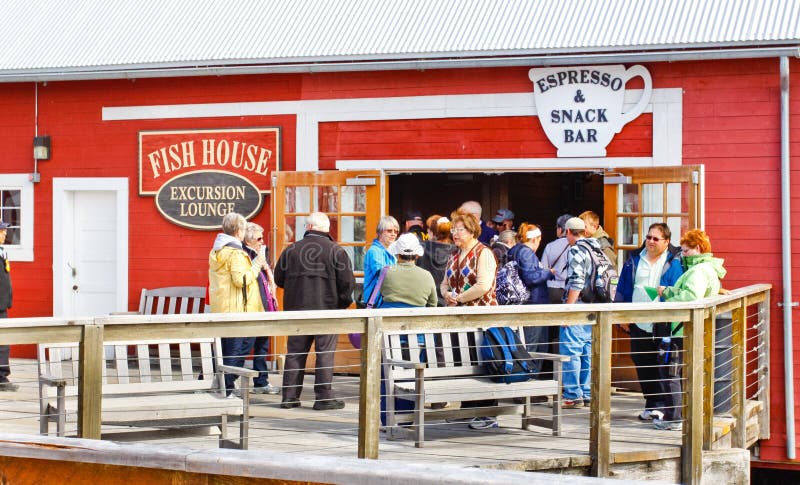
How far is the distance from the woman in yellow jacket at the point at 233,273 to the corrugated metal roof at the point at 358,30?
2462 mm

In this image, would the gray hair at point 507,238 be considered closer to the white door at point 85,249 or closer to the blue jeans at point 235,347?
the blue jeans at point 235,347

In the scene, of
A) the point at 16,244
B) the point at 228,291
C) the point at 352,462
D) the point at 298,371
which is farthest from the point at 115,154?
the point at 352,462

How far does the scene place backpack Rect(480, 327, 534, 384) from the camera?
27.4 feet

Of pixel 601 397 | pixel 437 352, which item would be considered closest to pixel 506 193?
pixel 437 352

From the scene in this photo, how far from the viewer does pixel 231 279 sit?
10000 mm

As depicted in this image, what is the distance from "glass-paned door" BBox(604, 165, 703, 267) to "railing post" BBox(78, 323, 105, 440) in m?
5.65

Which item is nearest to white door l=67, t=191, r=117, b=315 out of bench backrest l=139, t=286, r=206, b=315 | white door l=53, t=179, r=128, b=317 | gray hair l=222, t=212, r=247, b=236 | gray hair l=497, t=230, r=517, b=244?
white door l=53, t=179, r=128, b=317

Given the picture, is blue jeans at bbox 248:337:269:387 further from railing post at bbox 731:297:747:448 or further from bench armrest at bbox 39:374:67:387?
railing post at bbox 731:297:747:448

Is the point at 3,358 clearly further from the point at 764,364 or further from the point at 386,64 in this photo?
the point at 764,364

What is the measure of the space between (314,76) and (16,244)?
12.8 ft

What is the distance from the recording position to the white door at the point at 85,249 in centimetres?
1295

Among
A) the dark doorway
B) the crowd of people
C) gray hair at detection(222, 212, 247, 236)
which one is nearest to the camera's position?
the crowd of people

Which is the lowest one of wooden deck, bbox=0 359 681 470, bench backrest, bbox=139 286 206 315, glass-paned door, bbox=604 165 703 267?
wooden deck, bbox=0 359 681 470

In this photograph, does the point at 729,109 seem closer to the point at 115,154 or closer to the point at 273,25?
the point at 273,25
